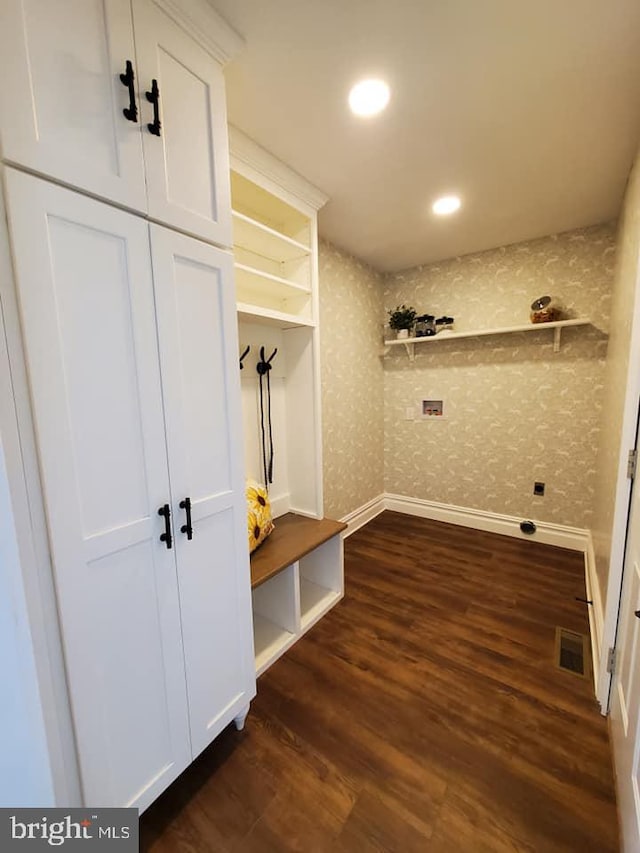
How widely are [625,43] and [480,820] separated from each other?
9.09 ft

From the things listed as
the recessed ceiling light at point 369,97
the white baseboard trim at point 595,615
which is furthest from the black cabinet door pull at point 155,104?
the white baseboard trim at point 595,615

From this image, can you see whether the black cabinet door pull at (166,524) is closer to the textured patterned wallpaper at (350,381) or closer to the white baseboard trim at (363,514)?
the textured patterned wallpaper at (350,381)

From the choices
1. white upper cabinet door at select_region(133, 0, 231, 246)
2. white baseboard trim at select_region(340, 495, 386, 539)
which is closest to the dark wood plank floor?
white baseboard trim at select_region(340, 495, 386, 539)

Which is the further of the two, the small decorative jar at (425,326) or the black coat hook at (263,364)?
the small decorative jar at (425,326)

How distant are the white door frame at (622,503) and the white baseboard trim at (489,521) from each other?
5.41 ft

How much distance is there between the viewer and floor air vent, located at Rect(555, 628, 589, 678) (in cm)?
172

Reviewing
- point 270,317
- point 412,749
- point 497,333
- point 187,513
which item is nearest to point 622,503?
point 412,749

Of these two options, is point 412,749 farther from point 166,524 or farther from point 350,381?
point 350,381

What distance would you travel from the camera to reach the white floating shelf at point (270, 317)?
1743mm

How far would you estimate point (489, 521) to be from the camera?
3.29 meters

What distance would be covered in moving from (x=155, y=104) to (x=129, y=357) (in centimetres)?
74

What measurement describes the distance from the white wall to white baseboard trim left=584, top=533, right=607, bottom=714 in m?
2.11

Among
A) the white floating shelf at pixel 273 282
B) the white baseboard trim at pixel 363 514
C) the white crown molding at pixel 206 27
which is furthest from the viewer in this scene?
the white baseboard trim at pixel 363 514

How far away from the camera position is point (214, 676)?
49.8 inches
